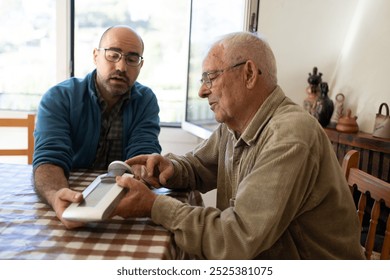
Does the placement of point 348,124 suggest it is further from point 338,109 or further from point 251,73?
point 251,73

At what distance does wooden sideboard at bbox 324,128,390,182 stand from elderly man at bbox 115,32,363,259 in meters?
0.90

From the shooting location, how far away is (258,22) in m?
2.34

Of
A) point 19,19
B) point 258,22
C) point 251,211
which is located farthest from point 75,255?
point 19,19

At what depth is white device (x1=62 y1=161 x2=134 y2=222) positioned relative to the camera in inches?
31.3

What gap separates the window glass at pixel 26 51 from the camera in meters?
2.62

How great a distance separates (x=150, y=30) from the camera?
260 cm

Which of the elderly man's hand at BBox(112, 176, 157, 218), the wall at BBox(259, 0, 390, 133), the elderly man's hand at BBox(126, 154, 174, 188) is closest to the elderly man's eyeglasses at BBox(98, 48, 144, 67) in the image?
the elderly man's hand at BBox(126, 154, 174, 188)

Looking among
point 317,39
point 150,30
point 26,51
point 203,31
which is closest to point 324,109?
point 317,39

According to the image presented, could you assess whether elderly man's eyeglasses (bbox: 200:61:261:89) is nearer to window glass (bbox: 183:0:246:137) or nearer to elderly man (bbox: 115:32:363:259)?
elderly man (bbox: 115:32:363:259)

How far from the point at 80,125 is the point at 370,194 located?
3.12 ft

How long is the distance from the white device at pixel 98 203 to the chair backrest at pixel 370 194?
638mm

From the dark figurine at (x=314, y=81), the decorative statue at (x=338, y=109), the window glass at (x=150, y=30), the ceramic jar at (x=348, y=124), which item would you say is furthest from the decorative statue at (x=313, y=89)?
the window glass at (x=150, y=30)

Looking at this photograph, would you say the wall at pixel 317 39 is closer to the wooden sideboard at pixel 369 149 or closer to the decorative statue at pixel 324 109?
the decorative statue at pixel 324 109

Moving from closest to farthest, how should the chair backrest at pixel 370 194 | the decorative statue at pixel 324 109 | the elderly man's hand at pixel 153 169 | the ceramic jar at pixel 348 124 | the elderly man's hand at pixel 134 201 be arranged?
the elderly man's hand at pixel 134 201, the chair backrest at pixel 370 194, the elderly man's hand at pixel 153 169, the ceramic jar at pixel 348 124, the decorative statue at pixel 324 109
